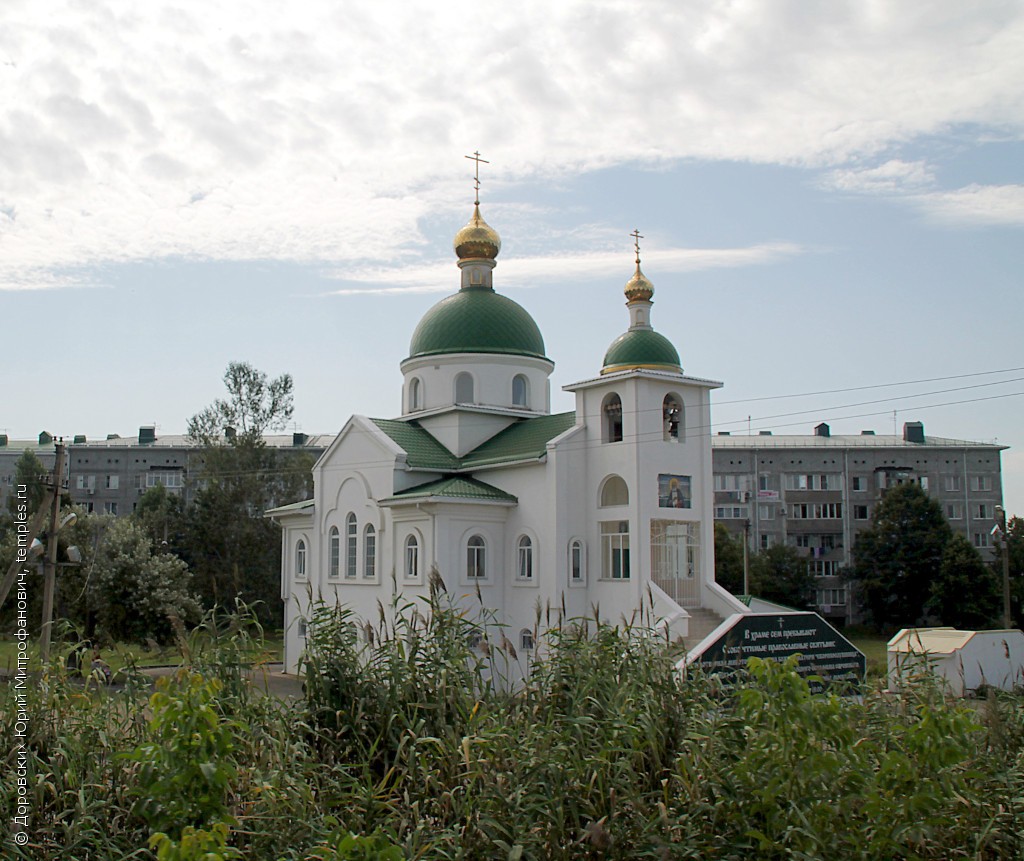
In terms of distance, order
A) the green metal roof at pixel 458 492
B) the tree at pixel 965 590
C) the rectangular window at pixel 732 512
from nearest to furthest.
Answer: the green metal roof at pixel 458 492 → the tree at pixel 965 590 → the rectangular window at pixel 732 512

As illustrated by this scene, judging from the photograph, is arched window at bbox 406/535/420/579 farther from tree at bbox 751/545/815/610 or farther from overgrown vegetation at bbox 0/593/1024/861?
tree at bbox 751/545/815/610

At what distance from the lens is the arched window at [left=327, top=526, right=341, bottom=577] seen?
24.5m

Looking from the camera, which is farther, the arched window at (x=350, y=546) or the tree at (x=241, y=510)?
the tree at (x=241, y=510)

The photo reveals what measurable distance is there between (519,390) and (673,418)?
533cm

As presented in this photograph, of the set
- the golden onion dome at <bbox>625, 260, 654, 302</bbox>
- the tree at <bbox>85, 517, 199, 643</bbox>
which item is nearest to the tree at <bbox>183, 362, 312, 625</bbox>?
the tree at <bbox>85, 517, 199, 643</bbox>

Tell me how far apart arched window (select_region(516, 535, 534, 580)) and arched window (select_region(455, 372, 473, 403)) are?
4690 millimetres

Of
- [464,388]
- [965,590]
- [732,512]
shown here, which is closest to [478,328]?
[464,388]

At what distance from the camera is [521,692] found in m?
6.91

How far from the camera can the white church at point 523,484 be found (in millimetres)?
20062

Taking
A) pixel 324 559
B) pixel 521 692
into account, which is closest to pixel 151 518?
pixel 324 559

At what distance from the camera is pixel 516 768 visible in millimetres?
5465

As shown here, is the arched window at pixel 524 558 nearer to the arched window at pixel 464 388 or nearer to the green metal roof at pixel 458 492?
the green metal roof at pixel 458 492

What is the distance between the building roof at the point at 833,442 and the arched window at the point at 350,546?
82.4ft

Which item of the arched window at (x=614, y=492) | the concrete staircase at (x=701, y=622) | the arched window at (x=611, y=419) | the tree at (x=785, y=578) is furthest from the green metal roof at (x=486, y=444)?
the tree at (x=785, y=578)
